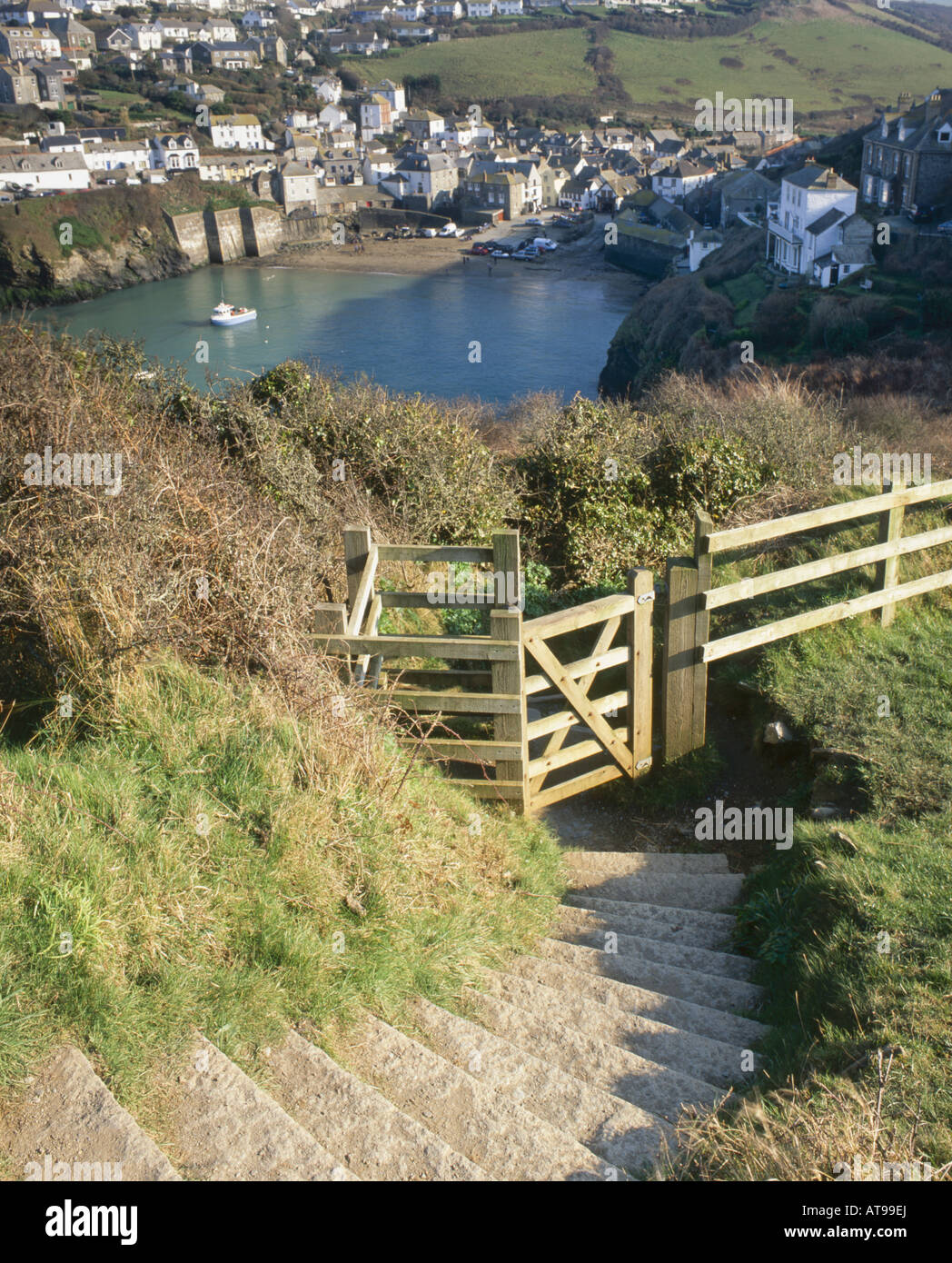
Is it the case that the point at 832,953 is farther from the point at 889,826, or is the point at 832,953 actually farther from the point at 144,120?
the point at 144,120

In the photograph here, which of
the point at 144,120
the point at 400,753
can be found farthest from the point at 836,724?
the point at 144,120

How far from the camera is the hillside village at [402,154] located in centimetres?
5153

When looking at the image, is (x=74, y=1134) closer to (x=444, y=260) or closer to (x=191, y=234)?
(x=444, y=260)

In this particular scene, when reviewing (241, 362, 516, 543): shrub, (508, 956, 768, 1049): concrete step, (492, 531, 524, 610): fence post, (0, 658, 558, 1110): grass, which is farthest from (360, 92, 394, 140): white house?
(508, 956, 768, 1049): concrete step

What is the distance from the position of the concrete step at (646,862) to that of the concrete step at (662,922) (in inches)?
17.8

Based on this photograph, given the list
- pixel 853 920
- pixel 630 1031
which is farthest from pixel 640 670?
pixel 630 1031

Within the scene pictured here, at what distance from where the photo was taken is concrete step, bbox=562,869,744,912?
16.7ft

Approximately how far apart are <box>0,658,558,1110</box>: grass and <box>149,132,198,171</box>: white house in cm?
9614

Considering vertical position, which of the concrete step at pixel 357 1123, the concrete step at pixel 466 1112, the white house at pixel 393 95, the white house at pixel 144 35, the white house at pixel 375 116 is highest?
the white house at pixel 144 35

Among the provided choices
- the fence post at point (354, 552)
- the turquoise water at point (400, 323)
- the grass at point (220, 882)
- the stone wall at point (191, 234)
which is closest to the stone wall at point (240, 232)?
the stone wall at point (191, 234)

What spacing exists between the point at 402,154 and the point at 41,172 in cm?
3941

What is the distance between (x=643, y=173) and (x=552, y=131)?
26531 millimetres

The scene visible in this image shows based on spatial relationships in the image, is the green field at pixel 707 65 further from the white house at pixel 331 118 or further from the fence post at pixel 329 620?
the fence post at pixel 329 620

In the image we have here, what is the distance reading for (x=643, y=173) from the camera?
9319cm
